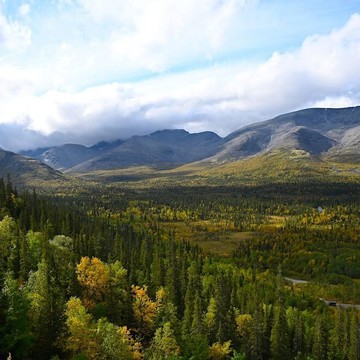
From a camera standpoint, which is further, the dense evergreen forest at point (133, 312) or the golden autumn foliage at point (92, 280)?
the golden autumn foliage at point (92, 280)

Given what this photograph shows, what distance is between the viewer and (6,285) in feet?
240

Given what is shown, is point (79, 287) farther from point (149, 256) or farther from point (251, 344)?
point (149, 256)

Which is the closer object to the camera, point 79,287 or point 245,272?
point 79,287

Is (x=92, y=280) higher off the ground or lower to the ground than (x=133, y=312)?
higher

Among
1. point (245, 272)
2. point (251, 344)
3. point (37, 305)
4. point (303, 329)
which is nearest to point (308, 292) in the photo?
point (245, 272)

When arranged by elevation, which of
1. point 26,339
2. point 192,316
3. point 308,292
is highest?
point 26,339

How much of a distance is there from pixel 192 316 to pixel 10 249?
57146 mm

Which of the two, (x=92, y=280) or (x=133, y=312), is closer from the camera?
(x=133, y=312)

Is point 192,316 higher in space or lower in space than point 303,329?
higher

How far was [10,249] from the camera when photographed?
414 feet

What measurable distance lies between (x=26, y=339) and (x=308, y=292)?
148479 mm

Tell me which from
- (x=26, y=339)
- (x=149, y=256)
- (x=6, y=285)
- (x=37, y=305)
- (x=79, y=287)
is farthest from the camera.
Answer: (x=149, y=256)

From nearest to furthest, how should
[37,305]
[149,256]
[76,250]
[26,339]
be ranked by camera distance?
[26,339] → [37,305] → [76,250] → [149,256]

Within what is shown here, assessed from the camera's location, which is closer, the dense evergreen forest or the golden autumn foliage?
the dense evergreen forest
